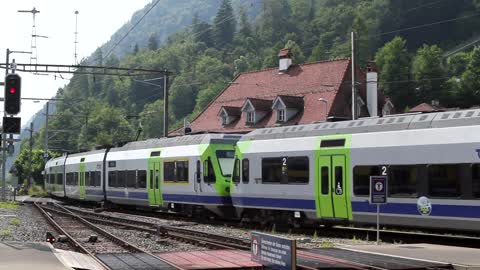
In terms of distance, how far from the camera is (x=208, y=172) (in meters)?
25.9

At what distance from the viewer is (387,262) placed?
43.2 ft

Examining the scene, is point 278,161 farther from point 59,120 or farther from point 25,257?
point 59,120

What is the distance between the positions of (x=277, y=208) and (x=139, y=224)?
586 cm

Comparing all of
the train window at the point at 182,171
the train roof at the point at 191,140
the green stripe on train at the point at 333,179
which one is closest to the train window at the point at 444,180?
the green stripe on train at the point at 333,179

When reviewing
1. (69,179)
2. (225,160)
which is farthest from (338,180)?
(69,179)

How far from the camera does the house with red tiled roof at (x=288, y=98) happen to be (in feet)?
171

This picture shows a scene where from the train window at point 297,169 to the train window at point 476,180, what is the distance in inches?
229

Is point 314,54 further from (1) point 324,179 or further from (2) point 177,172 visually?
(1) point 324,179

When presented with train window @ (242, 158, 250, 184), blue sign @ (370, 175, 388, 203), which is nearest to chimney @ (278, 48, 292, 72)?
train window @ (242, 158, 250, 184)

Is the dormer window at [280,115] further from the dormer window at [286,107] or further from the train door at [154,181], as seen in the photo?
the train door at [154,181]

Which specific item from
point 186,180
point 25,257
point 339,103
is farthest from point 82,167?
point 25,257

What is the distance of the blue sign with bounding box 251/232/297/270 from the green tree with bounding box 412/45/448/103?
86.1 m

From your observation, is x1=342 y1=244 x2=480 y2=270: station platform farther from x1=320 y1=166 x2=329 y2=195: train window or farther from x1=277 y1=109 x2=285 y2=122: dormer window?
x1=277 y1=109 x2=285 y2=122: dormer window

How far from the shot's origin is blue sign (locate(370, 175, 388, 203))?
17.1 metres
